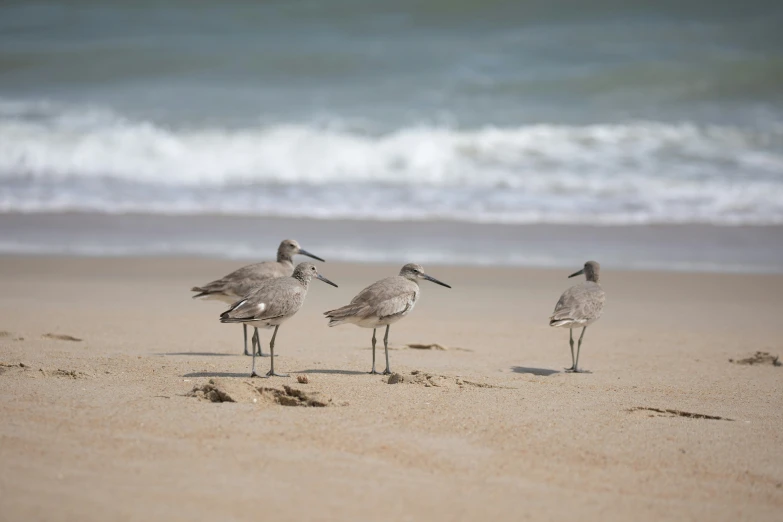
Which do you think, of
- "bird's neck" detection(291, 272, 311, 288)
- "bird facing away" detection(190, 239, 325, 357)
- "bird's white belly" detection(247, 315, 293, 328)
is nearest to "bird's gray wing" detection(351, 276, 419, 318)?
"bird's neck" detection(291, 272, 311, 288)

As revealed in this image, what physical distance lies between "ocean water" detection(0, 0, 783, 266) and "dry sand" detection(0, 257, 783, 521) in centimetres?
640

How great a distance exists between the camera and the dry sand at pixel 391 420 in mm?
3957

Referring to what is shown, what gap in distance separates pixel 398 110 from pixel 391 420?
674 inches

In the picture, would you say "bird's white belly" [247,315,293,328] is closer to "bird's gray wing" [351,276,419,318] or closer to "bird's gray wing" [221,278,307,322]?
"bird's gray wing" [221,278,307,322]

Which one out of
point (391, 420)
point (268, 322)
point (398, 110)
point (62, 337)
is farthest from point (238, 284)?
point (398, 110)

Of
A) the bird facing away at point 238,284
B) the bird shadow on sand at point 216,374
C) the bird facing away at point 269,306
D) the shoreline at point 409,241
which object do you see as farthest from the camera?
the shoreline at point 409,241

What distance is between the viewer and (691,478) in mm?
4379

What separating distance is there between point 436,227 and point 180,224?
14.0 feet

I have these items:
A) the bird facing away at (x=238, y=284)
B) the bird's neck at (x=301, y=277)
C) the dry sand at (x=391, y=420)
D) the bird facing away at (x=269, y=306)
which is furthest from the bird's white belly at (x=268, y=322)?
the bird facing away at (x=238, y=284)

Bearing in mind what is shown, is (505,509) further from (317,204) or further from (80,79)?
(80,79)

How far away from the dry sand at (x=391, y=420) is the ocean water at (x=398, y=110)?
21.0 feet

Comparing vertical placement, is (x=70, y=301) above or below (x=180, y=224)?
below

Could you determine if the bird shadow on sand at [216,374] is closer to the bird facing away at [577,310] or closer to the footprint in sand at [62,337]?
the footprint in sand at [62,337]

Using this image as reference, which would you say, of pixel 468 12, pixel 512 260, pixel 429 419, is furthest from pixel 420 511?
pixel 468 12
